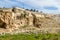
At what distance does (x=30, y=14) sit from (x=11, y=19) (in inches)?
156

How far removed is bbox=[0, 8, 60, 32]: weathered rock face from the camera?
3509cm

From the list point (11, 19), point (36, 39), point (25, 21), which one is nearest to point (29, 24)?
point (25, 21)

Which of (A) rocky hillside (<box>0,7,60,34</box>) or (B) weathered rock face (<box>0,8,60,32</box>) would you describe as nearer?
(A) rocky hillside (<box>0,7,60,34</box>)

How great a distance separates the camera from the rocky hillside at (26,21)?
3428cm

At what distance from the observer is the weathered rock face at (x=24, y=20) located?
3509cm

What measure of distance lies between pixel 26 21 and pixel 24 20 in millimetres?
399

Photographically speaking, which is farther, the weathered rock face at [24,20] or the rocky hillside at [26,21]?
the weathered rock face at [24,20]

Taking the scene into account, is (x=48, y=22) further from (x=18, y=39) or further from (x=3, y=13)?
(x=18, y=39)

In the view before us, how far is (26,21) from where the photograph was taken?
37531mm

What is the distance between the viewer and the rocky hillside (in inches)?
1350

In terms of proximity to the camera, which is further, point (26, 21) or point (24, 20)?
point (26, 21)

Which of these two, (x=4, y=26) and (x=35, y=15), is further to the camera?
(x=35, y=15)

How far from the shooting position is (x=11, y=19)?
35.5 metres

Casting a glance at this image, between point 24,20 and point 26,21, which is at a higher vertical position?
point 24,20
